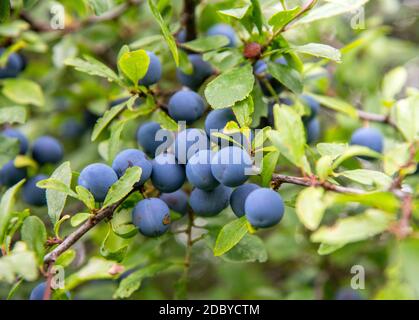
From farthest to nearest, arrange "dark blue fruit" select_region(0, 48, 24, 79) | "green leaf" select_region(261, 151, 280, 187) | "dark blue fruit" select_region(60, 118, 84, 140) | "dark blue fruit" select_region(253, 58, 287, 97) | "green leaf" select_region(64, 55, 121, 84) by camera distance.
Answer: "dark blue fruit" select_region(60, 118, 84, 140)
"dark blue fruit" select_region(0, 48, 24, 79)
"dark blue fruit" select_region(253, 58, 287, 97)
"green leaf" select_region(64, 55, 121, 84)
"green leaf" select_region(261, 151, 280, 187)

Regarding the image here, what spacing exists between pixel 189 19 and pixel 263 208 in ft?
1.99

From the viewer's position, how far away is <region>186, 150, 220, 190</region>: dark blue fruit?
1017mm

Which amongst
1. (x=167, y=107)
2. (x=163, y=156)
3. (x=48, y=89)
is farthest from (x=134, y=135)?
(x=163, y=156)

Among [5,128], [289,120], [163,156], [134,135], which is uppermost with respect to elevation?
[289,120]

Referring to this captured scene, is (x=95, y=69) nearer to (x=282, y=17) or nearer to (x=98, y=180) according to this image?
(x=98, y=180)

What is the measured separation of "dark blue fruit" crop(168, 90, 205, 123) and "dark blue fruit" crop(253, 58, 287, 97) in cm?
16

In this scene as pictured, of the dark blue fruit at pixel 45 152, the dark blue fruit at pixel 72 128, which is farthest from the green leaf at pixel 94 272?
the dark blue fruit at pixel 72 128

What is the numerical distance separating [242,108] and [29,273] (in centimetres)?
49

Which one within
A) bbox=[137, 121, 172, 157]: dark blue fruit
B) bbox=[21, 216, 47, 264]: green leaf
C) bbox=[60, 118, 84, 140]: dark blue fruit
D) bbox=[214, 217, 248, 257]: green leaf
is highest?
bbox=[21, 216, 47, 264]: green leaf

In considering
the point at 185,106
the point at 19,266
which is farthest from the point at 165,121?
the point at 19,266

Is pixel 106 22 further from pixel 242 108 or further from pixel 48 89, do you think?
pixel 242 108

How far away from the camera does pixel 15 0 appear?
1598 mm

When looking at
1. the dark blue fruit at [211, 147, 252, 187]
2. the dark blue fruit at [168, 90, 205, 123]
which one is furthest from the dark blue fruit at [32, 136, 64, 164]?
the dark blue fruit at [211, 147, 252, 187]

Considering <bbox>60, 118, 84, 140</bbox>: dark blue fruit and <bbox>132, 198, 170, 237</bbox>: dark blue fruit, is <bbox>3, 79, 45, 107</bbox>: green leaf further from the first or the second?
<bbox>132, 198, 170, 237</bbox>: dark blue fruit
